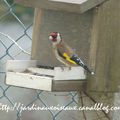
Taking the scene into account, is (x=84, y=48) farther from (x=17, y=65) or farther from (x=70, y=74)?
(x=17, y=65)

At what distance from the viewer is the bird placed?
289cm

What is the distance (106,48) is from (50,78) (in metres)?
0.20

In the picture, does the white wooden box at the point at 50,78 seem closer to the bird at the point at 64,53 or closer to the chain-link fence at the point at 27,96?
the bird at the point at 64,53

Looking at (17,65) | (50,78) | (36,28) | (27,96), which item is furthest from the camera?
(27,96)

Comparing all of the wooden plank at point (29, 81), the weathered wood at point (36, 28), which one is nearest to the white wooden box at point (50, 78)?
the wooden plank at point (29, 81)

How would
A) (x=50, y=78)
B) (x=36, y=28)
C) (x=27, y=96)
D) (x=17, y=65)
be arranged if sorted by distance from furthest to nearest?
1. (x=27, y=96)
2. (x=36, y=28)
3. (x=17, y=65)
4. (x=50, y=78)

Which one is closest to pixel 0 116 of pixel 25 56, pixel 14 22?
pixel 25 56

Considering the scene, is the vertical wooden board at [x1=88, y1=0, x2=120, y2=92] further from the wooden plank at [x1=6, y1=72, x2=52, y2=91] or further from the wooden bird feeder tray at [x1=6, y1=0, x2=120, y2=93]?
the wooden plank at [x1=6, y1=72, x2=52, y2=91]

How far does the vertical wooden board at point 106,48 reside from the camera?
2.88 m

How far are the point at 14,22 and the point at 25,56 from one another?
42 cm

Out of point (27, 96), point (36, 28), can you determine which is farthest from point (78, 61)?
point (27, 96)

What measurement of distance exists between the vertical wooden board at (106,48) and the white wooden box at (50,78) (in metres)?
0.04

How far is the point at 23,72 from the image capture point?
2.98 m

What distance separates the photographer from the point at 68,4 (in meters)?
2.89
